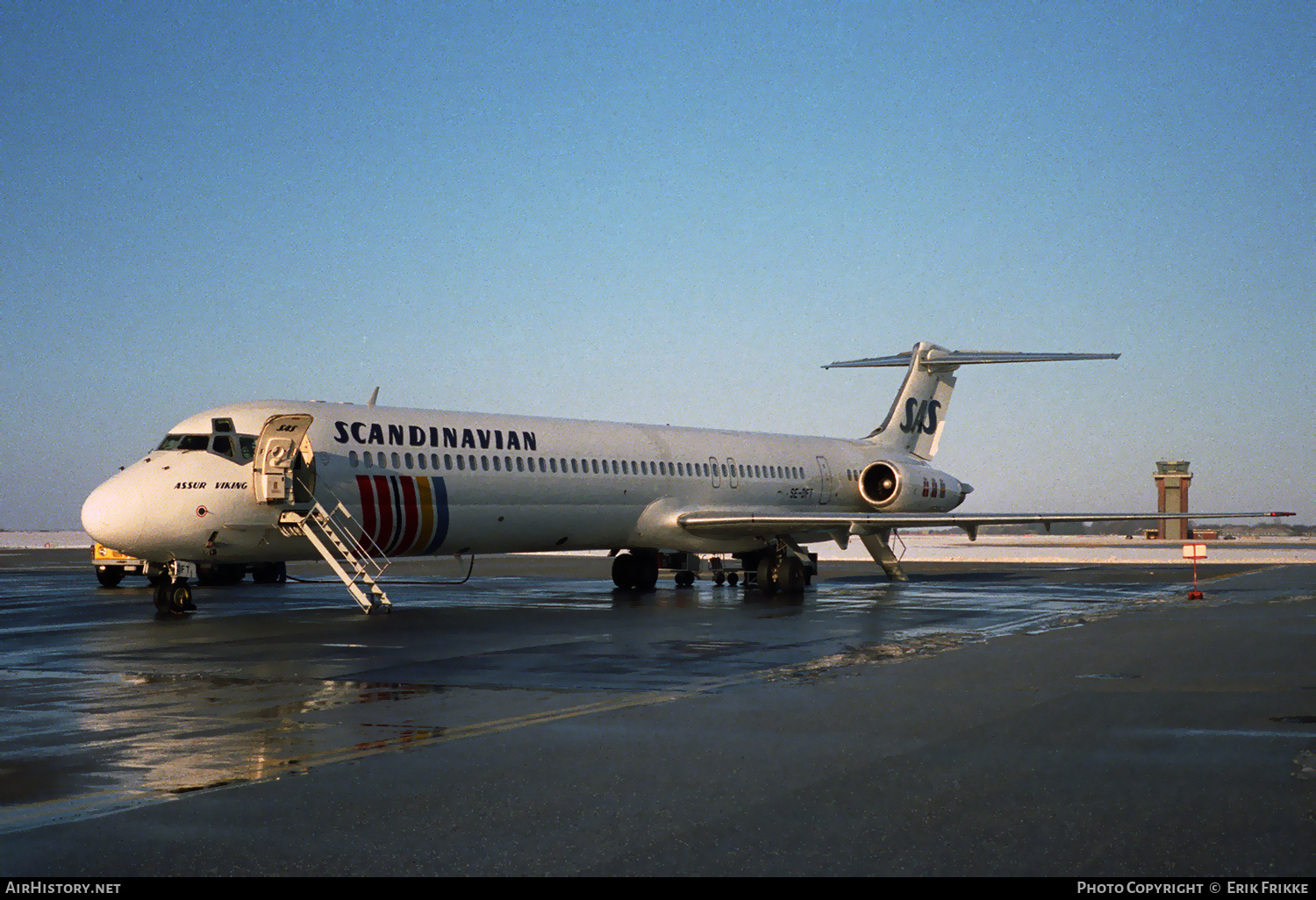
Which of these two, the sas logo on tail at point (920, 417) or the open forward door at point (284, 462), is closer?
the open forward door at point (284, 462)

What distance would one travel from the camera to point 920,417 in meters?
36.8

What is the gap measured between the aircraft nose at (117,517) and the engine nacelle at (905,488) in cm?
2011

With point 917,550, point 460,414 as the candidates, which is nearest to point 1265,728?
point 460,414

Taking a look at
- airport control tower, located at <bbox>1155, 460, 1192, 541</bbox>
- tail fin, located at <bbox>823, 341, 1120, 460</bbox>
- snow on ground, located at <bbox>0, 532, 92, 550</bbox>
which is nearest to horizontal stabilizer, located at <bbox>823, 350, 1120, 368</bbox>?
tail fin, located at <bbox>823, 341, 1120, 460</bbox>

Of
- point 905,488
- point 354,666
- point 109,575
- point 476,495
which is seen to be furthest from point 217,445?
point 905,488

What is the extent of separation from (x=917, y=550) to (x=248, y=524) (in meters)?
46.9

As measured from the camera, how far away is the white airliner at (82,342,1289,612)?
1984 cm

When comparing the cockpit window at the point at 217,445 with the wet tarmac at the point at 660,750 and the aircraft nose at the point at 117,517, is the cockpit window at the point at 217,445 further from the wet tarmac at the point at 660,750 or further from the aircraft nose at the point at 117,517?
the wet tarmac at the point at 660,750

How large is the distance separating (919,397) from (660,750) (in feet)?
97.4

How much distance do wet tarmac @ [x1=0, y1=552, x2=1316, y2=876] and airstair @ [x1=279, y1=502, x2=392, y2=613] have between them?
2.87 m

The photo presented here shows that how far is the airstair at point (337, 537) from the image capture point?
66.0 ft

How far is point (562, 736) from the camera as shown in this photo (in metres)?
8.52

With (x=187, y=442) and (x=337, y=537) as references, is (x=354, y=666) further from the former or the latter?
(x=187, y=442)

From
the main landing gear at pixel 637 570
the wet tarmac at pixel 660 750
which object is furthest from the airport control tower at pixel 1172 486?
the wet tarmac at pixel 660 750
